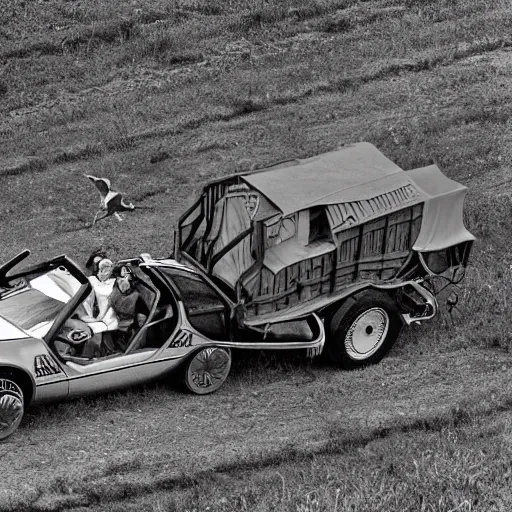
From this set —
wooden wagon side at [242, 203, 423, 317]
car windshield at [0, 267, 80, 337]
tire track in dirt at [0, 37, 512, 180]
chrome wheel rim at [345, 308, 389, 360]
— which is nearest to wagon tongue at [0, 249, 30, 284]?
car windshield at [0, 267, 80, 337]

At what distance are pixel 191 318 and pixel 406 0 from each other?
1599 cm

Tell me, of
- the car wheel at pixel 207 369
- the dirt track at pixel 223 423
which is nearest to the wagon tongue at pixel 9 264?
the dirt track at pixel 223 423

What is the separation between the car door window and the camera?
12.6 metres

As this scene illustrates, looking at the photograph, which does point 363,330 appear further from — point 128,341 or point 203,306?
point 128,341

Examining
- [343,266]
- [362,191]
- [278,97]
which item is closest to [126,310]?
[343,266]

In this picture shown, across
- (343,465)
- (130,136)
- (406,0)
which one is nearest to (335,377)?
(343,465)

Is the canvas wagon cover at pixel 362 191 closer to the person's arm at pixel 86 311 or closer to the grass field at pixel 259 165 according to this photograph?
the grass field at pixel 259 165

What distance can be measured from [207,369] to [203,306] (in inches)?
30.1

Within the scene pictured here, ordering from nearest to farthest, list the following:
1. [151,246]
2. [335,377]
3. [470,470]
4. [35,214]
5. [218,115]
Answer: [470,470], [335,377], [151,246], [35,214], [218,115]

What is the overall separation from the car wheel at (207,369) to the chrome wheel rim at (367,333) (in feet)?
5.34

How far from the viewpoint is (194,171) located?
64.9ft

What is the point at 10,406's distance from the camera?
11.3 meters

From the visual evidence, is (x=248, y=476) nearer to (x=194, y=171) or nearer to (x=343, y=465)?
(x=343, y=465)

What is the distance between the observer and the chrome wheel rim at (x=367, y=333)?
13297 millimetres
